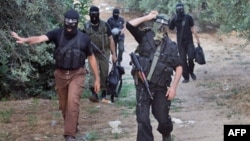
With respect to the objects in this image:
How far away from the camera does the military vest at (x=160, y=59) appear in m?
6.29

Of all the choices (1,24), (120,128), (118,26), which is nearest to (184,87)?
(118,26)

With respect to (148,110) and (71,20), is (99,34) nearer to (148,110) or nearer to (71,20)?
(71,20)

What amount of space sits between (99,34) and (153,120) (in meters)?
2.10

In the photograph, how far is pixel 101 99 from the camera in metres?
10.5

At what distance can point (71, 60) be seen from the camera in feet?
23.3

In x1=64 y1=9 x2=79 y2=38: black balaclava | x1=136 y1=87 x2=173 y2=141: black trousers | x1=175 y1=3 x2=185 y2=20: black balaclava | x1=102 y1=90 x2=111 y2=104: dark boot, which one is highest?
x1=64 y1=9 x2=79 y2=38: black balaclava

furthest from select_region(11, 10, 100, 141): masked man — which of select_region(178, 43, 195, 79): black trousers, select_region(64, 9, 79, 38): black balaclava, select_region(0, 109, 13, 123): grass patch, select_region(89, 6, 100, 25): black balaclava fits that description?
select_region(178, 43, 195, 79): black trousers

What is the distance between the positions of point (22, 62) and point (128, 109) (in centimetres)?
243

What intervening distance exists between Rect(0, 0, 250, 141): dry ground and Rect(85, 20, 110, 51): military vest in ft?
3.79

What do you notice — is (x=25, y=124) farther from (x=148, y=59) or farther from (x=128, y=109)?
(x=148, y=59)

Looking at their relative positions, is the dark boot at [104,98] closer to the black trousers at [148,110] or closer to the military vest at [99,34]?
the military vest at [99,34]

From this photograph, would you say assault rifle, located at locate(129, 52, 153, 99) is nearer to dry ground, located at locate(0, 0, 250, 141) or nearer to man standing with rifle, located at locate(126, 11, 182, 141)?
man standing with rifle, located at locate(126, 11, 182, 141)

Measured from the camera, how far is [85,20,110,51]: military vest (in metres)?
9.82

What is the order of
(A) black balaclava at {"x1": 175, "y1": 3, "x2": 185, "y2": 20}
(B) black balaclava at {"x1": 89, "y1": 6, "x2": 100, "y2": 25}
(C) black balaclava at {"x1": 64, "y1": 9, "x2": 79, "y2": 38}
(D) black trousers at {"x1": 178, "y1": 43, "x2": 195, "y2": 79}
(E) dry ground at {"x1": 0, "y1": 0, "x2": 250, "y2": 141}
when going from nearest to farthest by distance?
(C) black balaclava at {"x1": 64, "y1": 9, "x2": 79, "y2": 38} < (E) dry ground at {"x1": 0, "y1": 0, "x2": 250, "y2": 141} < (B) black balaclava at {"x1": 89, "y1": 6, "x2": 100, "y2": 25} < (A) black balaclava at {"x1": 175, "y1": 3, "x2": 185, "y2": 20} < (D) black trousers at {"x1": 178, "y1": 43, "x2": 195, "y2": 79}
